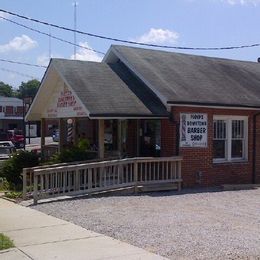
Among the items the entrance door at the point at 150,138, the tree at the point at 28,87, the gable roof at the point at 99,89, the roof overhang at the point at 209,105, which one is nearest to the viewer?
the gable roof at the point at 99,89

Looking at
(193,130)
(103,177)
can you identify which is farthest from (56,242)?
(193,130)

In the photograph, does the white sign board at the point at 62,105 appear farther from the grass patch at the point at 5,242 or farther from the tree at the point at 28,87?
the tree at the point at 28,87

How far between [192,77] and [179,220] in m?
9.15

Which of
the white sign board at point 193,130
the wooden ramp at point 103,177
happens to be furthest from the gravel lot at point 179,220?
the white sign board at point 193,130

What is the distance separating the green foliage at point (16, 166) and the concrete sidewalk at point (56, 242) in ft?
20.1

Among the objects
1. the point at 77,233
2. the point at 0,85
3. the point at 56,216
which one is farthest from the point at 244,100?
the point at 0,85

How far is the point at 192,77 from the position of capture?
19594 millimetres

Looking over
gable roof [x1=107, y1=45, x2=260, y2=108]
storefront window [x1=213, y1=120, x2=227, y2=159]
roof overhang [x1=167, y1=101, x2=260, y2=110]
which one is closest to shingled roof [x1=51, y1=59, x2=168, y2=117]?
roof overhang [x1=167, y1=101, x2=260, y2=110]

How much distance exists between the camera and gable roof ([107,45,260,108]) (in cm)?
1766

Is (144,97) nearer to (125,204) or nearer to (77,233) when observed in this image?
(125,204)

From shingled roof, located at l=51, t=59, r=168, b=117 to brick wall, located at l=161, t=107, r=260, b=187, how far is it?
790 mm

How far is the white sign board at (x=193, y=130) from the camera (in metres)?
17.4

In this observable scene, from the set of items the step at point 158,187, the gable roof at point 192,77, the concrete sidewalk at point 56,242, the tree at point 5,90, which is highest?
the tree at point 5,90

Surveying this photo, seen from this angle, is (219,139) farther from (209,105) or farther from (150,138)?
(150,138)
